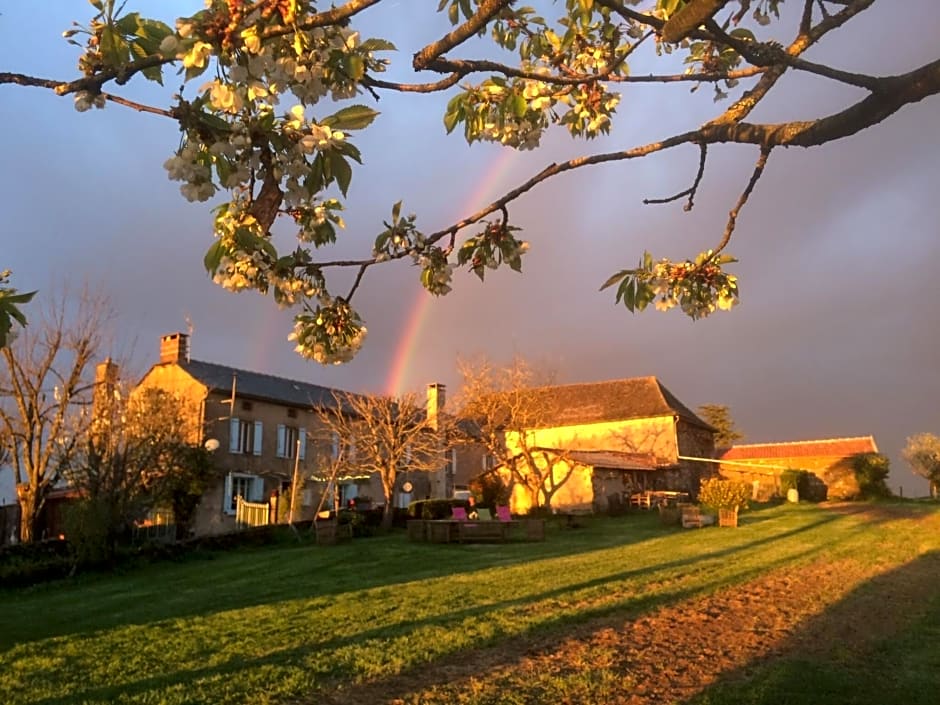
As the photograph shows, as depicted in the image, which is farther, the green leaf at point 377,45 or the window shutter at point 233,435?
the window shutter at point 233,435

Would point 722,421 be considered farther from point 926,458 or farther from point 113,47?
point 113,47

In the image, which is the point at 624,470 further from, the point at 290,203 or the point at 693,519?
the point at 290,203

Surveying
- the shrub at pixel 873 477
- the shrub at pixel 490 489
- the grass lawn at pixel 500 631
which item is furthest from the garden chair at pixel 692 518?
the shrub at pixel 873 477

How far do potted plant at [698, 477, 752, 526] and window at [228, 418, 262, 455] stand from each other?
710 inches

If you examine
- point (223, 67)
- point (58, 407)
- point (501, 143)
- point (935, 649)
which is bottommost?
point (935, 649)

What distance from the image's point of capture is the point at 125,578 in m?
16.1

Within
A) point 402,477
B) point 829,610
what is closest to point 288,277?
point 829,610

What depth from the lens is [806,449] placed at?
45219mm

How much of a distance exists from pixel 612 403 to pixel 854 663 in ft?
120

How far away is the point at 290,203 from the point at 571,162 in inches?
62.1

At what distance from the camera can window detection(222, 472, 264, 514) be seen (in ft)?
99.9

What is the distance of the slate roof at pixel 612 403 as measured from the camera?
4128cm

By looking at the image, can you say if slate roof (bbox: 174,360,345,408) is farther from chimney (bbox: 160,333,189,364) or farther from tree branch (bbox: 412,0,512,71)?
tree branch (bbox: 412,0,512,71)

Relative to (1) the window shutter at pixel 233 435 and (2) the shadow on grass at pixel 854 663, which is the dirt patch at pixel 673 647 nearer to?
(2) the shadow on grass at pixel 854 663
